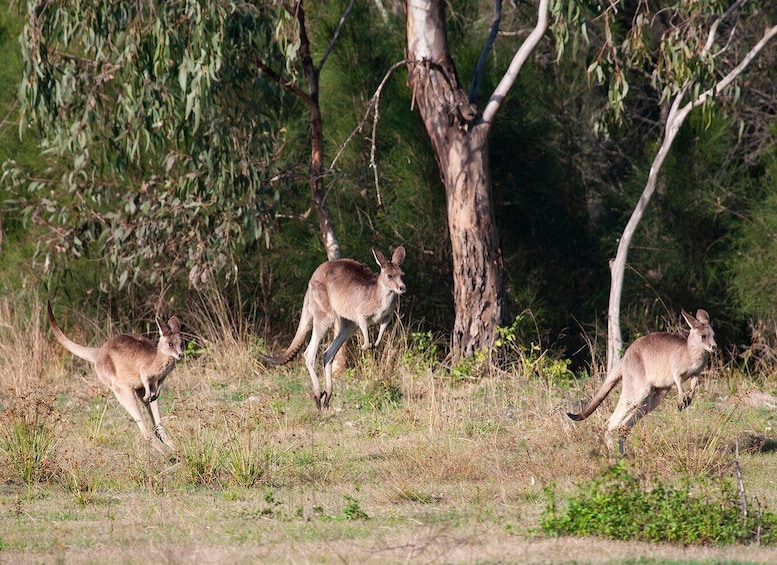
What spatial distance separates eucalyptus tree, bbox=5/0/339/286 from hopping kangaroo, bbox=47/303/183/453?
2.24 meters

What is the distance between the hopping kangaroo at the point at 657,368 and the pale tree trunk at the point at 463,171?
3.80m

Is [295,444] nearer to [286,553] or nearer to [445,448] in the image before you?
[445,448]

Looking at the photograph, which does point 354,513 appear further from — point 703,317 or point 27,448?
point 703,317

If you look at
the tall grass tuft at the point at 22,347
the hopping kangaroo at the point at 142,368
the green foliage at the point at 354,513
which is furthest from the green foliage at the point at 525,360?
the tall grass tuft at the point at 22,347

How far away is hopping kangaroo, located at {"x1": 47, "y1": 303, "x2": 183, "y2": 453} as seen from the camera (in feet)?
28.2

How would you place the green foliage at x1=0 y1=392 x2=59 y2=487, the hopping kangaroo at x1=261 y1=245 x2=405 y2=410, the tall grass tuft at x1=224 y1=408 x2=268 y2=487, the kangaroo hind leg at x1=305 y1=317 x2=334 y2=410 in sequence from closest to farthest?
the tall grass tuft at x1=224 y1=408 x2=268 y2=487 < the green foliage at x1=0 y1=392 x2=59 y2=487 < the hopping kangaroo at x1=261 y1=245 x2=405 y2=410 < the kangaroo hind leg at x1=305 y1=317 x2=334 y2=410

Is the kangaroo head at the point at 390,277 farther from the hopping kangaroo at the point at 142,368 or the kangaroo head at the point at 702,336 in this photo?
the kangaroo head at the point at 702,336

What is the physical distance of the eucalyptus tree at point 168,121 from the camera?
1048cm

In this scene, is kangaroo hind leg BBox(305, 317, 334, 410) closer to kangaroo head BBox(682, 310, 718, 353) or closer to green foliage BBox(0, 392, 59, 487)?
green foliage BBox(0, 392, 59, 487)

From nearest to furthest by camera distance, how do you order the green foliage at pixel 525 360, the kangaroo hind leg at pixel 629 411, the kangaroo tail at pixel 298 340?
the kangaroo hind leg at pixel 629 411 < the green foliage at pixel 525 360 < the kangaroo tail at pixel 298 340

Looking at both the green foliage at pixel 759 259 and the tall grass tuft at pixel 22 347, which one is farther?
the green foliage at pixel 759 259

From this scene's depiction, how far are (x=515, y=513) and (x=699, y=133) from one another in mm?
8042

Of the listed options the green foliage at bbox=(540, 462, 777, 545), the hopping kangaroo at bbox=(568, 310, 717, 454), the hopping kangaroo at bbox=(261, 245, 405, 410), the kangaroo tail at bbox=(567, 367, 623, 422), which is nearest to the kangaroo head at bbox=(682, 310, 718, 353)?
the hopping kangaroo at bbox=(568, 310, 717, 454)

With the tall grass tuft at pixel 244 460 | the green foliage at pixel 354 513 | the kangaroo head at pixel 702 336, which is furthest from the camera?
the kangaroo head at pixel 702 336
